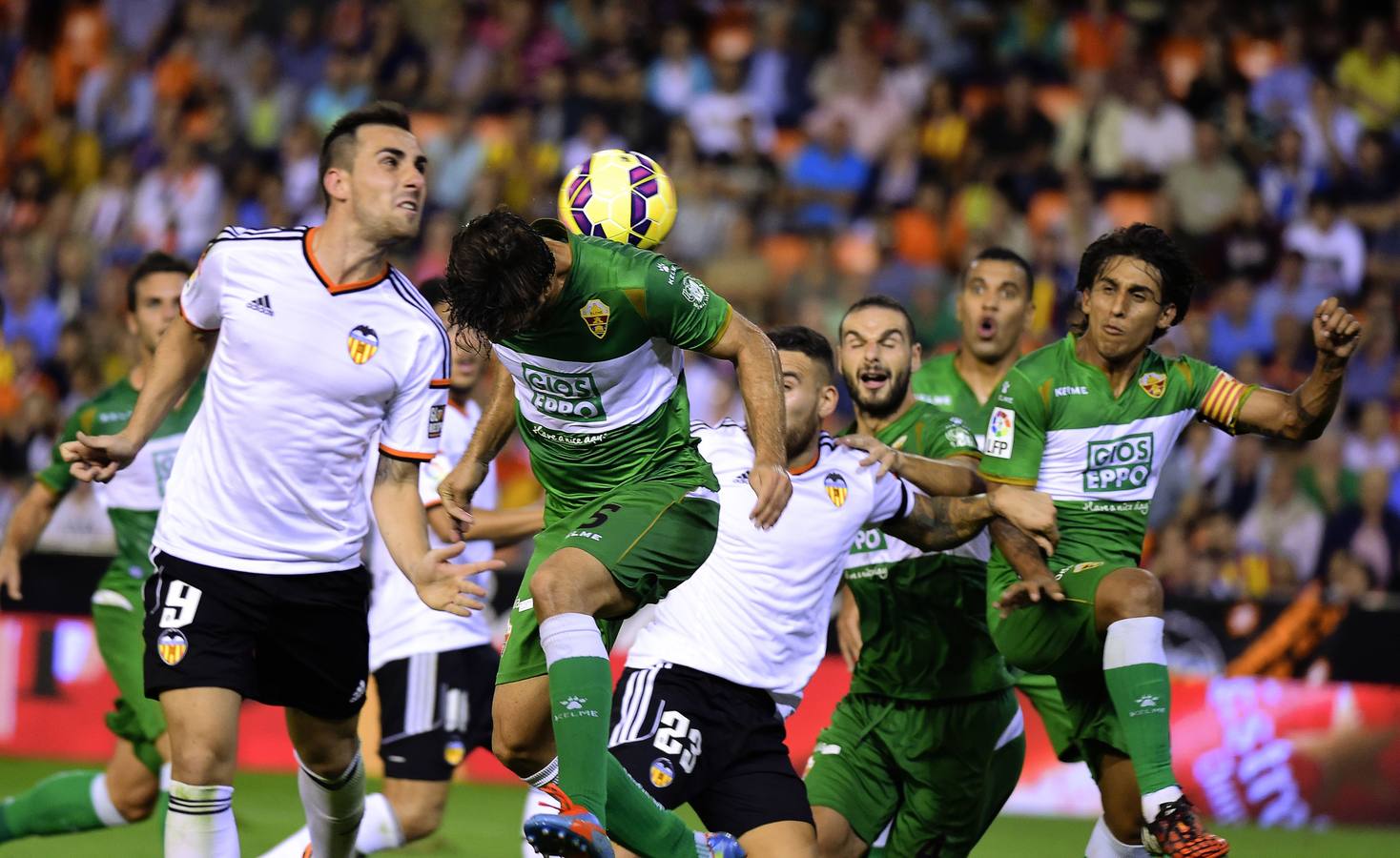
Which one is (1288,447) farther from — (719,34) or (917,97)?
(719,34)

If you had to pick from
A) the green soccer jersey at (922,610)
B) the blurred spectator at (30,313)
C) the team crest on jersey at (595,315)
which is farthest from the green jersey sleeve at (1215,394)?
the blurred spectator at (30,313)

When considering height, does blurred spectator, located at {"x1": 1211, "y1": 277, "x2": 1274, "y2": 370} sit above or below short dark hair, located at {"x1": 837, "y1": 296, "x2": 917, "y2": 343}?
above

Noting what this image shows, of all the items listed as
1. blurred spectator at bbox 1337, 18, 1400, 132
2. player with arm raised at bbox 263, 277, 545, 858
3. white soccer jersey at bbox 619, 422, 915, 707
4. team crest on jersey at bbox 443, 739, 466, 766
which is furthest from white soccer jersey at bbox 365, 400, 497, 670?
blurred spectator at bbox 1337, 18, 1400, 132

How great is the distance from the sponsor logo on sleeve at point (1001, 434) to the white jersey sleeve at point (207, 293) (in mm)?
2957

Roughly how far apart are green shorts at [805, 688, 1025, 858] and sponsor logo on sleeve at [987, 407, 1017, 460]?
111cm

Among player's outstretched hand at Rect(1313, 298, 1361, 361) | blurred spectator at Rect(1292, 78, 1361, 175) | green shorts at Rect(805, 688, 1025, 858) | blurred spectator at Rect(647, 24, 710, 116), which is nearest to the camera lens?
player's outstretched hand at Rect(1313, 298, 1361, 361)

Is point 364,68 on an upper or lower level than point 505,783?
upper

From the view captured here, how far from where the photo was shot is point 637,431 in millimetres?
5848

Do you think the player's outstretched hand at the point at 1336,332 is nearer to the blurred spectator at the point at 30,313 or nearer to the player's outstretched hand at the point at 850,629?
the player's outstretched hand at the point at 850,629

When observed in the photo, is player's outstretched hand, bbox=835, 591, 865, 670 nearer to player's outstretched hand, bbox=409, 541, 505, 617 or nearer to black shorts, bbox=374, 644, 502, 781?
black shorts, bbox=374, 644, 502, 781

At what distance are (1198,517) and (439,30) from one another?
32.6 ft

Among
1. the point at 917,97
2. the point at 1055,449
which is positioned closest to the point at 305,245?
the point at 1055,449

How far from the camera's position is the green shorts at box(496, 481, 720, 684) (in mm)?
5535

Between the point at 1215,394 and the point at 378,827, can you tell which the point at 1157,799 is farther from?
the point at 378,827
